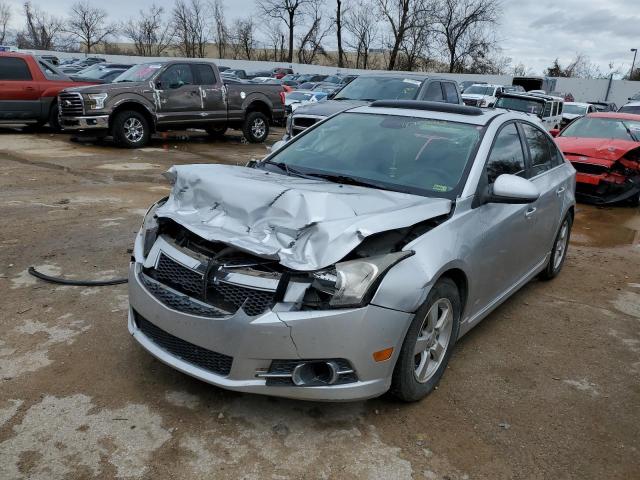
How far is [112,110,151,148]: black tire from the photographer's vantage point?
479 inches

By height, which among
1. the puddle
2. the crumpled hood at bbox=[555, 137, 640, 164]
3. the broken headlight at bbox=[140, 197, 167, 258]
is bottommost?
the puddle

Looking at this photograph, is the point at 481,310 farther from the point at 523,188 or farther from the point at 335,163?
the point at 335,163

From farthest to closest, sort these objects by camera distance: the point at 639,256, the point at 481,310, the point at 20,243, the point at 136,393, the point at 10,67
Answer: the point at 10,67, the point at 639,256, the point at 20,243, the point at 481,310, the point at 136,393

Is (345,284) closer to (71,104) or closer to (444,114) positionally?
(444,114)

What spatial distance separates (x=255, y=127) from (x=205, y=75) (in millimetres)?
1990

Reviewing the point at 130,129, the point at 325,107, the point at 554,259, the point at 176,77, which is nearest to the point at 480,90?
the point at 176,77

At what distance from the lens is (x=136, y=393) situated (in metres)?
3.13

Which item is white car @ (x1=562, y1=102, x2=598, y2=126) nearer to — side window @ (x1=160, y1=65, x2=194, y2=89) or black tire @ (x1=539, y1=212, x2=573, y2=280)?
side window @ (x1=160, y1=65, x2=194, y2=89)

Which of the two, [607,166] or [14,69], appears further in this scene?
[14,69]

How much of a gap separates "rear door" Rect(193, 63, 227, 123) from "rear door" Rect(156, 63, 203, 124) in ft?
0.46

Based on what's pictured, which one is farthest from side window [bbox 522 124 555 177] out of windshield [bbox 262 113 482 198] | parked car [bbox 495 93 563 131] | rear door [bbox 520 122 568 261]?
parked car [bbox 495 93 563 131]

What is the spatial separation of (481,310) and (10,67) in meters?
13.4

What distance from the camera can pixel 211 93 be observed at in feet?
43.6

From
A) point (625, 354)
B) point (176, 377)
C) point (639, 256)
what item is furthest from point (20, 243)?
point (639, 256)
